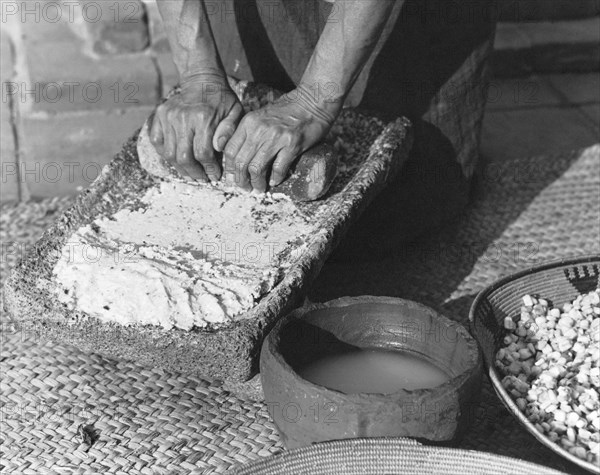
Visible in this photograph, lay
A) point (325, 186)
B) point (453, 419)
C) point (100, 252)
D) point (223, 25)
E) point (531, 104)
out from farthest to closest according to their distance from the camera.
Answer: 1. point (531, 104)
2. point (223, 25)
3. point (325, 186)
4. point (100, 252)
5. point (453, 419)

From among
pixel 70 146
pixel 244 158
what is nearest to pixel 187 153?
pixel 244 158

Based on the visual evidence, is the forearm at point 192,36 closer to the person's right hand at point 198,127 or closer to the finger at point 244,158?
the person's right hand at point 198,127

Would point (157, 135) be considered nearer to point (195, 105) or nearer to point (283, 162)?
point (195, 105)

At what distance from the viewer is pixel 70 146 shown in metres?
3.31

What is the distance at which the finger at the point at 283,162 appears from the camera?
2.20 m

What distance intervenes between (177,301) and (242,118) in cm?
56

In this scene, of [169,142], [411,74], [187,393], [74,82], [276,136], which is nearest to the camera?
[187,393]

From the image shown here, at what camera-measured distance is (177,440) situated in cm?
193

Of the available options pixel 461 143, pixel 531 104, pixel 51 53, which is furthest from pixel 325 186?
pixel 51 53

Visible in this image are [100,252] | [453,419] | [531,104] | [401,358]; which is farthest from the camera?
[531,104]

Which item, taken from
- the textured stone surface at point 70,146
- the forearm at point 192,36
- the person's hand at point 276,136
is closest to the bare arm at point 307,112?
the person's hand at point 276,136

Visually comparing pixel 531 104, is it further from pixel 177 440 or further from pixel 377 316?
pixel 177 440

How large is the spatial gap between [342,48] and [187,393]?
888 millimetres

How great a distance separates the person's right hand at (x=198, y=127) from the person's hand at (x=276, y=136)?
0.05 meters
